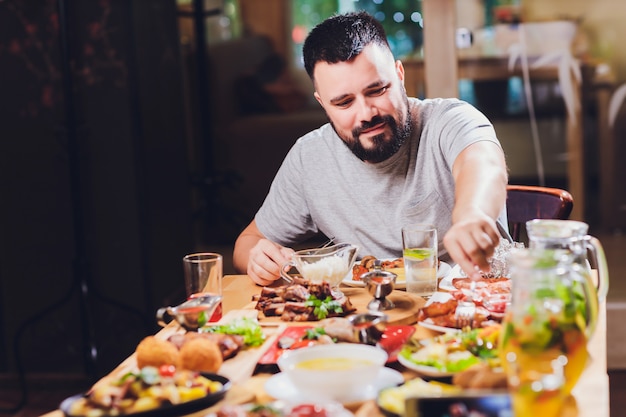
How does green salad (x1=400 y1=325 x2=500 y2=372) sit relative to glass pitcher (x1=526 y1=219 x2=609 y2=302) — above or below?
below

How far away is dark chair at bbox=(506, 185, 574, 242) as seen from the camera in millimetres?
2350

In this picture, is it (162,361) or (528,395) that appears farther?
(162,361)

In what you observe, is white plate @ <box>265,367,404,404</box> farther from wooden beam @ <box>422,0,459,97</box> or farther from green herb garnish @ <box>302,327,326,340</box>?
wooden beam @ <box>422,0,459,97</box>

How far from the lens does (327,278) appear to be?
1942 mm

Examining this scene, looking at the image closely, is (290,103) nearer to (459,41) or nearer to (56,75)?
(459,41)

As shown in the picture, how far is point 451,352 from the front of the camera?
55.2 inches

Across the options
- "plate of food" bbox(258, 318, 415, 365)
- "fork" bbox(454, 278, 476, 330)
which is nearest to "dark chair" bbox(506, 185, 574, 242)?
"fork" bbox(454, 278, 476, 330)

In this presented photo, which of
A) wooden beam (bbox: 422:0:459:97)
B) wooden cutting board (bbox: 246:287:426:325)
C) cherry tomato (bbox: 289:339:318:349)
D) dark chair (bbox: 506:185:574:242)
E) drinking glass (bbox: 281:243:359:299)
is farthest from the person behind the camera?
wooden beam (bbox: 422:0:459:97)

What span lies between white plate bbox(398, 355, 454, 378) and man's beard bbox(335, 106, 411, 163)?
3.42ft

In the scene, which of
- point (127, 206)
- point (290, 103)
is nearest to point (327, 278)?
point (127, 206)

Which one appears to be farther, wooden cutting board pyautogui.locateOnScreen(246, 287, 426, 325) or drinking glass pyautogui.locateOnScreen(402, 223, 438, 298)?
drinking glass pyautogui.locateOnScreen(402, 223, 438, 298)

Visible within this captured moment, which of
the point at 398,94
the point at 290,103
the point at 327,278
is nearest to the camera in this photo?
the point at 327,278

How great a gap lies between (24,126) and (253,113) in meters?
1.71

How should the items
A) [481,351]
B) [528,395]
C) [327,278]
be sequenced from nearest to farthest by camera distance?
[528,395], [481,351], [327,278]
